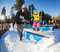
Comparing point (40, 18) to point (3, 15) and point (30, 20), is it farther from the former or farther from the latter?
point (3, 15)

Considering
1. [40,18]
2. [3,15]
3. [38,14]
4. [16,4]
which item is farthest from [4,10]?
[40,18]

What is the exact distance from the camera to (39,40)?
1771 millimetres

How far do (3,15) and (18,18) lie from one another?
1.37 ft

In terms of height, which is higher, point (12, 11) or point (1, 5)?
point (1, 5)

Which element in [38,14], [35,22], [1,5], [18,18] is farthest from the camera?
[35,22]

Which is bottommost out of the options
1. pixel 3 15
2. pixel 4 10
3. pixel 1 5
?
pixel 3 15

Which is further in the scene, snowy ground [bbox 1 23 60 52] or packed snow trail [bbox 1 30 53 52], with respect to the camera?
packed snow trail [bbox 1 30 53 52]

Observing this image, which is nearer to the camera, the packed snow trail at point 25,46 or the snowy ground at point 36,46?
the snowy ground at point 36,46

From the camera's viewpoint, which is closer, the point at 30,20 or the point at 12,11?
the point at 12,11

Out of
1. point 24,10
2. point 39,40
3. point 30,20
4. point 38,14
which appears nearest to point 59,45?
point 39,40

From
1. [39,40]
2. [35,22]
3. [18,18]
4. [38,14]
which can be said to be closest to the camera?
[39,40]

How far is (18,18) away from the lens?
195 centimetres

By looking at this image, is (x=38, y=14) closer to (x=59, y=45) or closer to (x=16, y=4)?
(x=16, y=4)

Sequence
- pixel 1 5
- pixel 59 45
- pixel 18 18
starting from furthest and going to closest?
pixel 18 18, pixel 1 5, pixel 59 45
